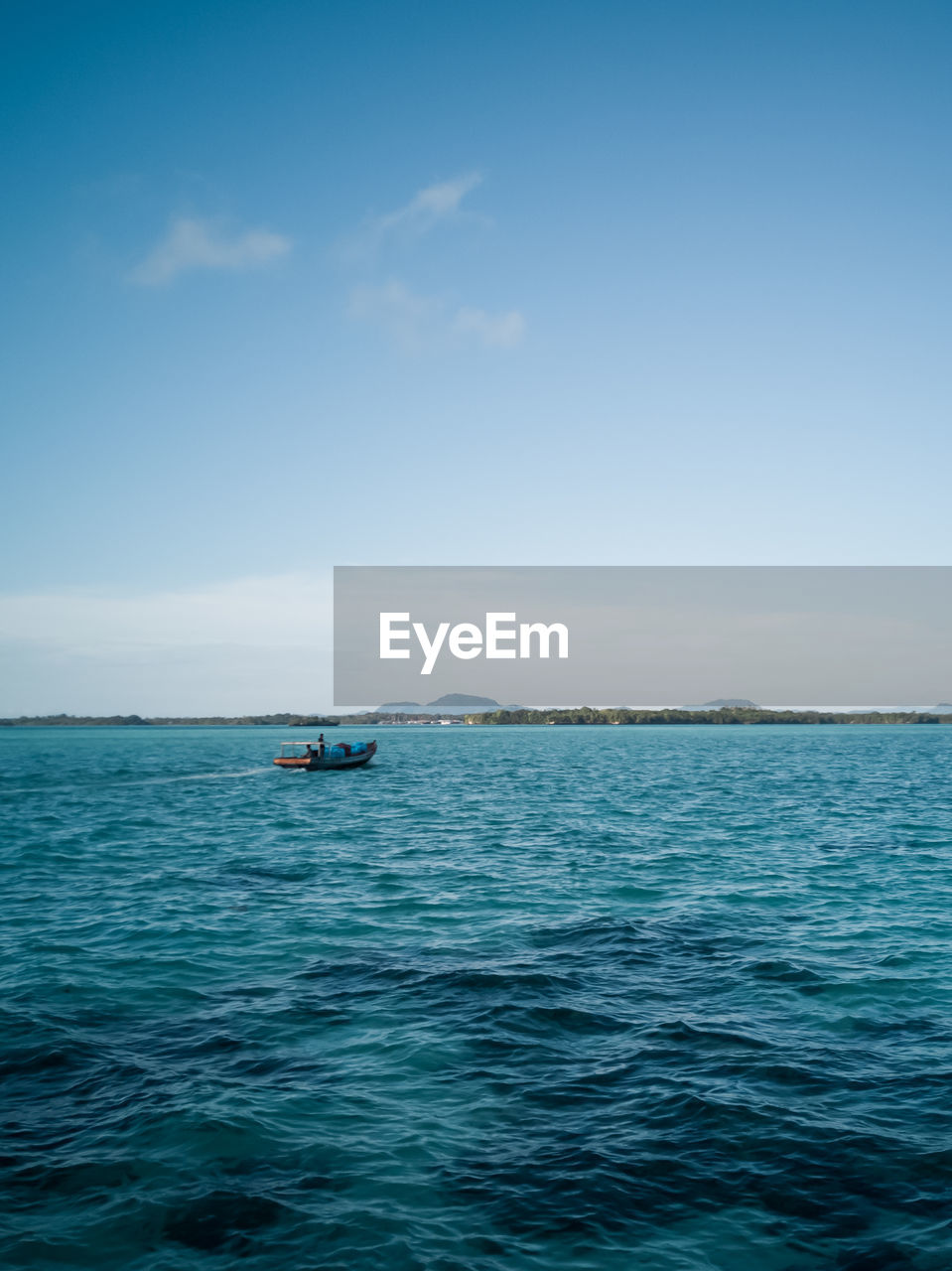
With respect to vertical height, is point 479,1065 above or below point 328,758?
above

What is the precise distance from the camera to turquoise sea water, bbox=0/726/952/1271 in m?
9.42

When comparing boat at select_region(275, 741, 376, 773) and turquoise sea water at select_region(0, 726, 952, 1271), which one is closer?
turquoise sea water at select_region(0, 726, 952, 1271)

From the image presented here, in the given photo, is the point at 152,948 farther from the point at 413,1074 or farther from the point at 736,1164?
the point at 736,1164

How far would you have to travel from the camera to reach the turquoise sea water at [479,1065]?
9422mm

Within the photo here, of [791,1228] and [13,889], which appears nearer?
[791,1228]

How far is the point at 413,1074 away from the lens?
43.2 feet

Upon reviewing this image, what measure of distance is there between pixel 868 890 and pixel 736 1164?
17776 mm

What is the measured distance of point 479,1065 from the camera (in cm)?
1345

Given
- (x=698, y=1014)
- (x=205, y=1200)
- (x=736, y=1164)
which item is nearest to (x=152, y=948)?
(x=205, y=1200)

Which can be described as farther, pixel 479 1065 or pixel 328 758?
pixel 328 758

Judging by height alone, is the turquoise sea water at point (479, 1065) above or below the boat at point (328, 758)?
above

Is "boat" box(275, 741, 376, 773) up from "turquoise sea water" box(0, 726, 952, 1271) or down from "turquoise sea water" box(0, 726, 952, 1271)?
down

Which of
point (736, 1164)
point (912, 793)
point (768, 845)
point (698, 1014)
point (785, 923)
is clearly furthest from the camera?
point (912, 793)

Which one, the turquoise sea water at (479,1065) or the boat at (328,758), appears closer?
the turquoise sea water at (479,1065)
